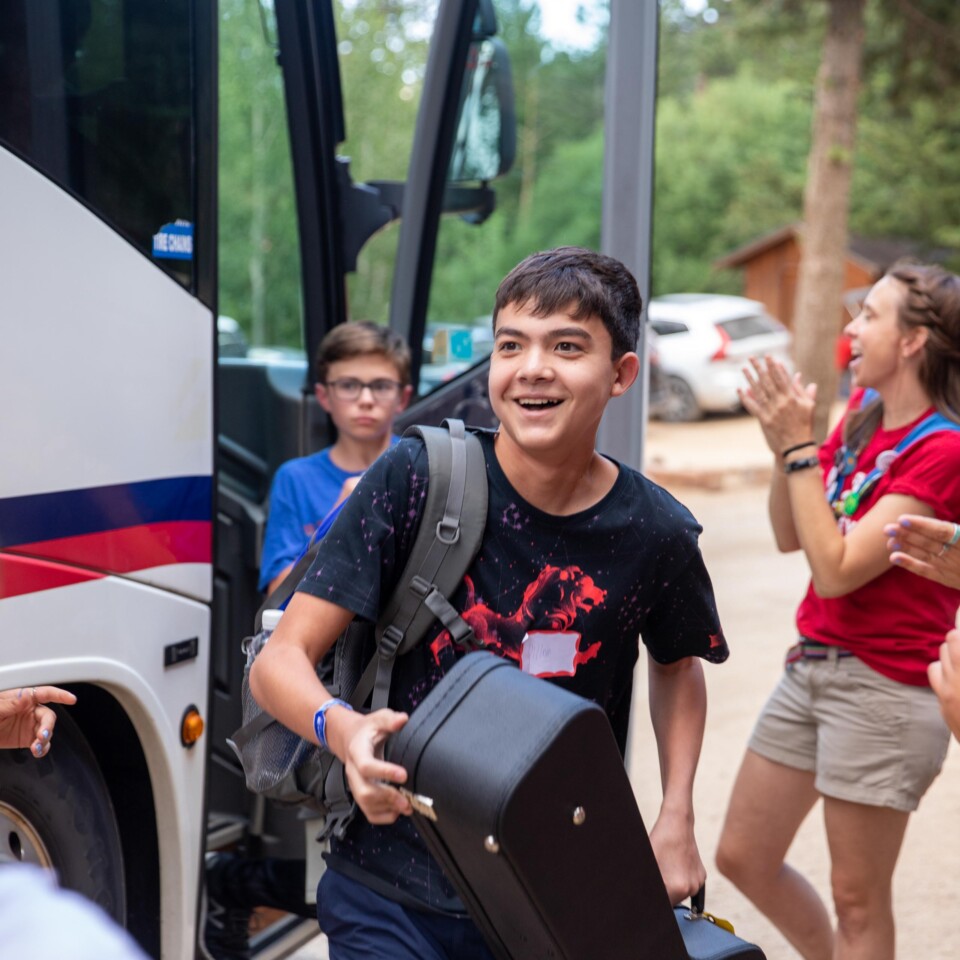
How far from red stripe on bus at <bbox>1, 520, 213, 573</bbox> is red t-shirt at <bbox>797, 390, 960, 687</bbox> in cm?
149

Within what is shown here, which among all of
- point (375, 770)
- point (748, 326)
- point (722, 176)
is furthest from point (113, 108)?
point (722, 176)

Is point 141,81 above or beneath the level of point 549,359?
above

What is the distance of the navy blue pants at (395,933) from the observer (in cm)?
204

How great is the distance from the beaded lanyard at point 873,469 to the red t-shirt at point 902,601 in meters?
0.01

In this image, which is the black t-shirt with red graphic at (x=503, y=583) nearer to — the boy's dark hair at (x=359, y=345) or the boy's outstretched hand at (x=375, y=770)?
the boy's outstretched hand at (x=375, y=770)

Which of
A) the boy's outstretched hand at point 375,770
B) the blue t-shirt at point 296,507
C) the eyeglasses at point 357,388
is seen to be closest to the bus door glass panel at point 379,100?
the eyeglasses at point 357,388

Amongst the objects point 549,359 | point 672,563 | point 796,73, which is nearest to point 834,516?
point 672,563

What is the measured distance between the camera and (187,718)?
2840 mm

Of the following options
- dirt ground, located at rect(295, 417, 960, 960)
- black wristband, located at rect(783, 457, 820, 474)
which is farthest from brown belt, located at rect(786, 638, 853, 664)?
dirt ground, located at rect(295, 417, 960, 960)

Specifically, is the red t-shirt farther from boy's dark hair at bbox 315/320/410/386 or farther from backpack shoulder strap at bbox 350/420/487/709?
backpack shoulder strap at bbox 350/420/487/709

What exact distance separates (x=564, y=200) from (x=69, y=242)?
2105 millimetres

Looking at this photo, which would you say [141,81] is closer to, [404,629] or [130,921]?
[404,629]

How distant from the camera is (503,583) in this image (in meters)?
2.08

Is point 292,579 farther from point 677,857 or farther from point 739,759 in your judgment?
point 739,759
